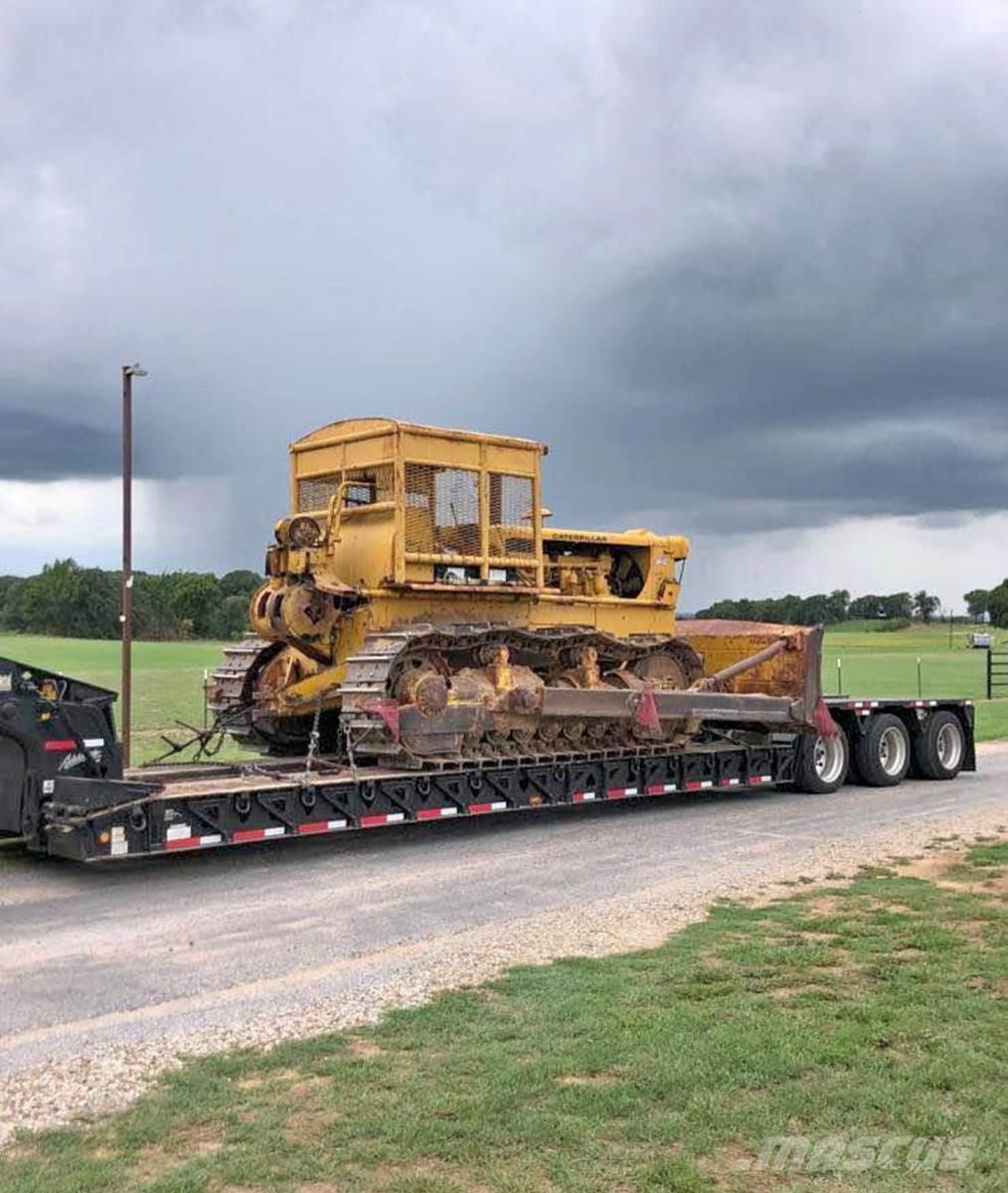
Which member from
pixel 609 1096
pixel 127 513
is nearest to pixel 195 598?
pixel 127 513

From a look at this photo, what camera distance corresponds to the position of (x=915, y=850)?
11688mm

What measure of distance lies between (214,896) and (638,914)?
11.0ft

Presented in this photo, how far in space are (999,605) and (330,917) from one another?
131760mm

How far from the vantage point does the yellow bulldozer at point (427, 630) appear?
12.5 meters

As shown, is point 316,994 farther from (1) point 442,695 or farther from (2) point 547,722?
(2) point 547,722

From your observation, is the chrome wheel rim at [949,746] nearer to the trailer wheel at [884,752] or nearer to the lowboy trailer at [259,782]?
the trailer wheel at [884,752]

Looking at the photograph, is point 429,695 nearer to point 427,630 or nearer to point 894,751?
point 427,630

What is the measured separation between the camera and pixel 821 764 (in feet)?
55.6

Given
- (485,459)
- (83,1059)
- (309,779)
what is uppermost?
(485,459)

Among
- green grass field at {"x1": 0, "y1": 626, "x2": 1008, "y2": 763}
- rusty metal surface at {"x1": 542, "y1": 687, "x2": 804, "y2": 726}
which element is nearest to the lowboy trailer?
rusty metal surface at {"x1": 542, "y1": 687, "x2": 804, "y2": 726}

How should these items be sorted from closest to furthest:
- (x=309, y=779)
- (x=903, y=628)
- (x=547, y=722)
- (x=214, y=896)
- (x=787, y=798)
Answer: (x=214, y=896) < (x=309, y=779) < (x=547, y=722) < (x=787, y=798) < (x=903, y=628)

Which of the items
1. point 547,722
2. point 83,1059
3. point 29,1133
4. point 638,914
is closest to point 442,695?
point 547,722

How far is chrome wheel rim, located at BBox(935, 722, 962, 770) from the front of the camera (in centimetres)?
1845

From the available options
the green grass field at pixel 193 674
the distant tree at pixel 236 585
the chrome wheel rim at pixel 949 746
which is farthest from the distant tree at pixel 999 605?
the chrome wheel rim at pixel 949 746
